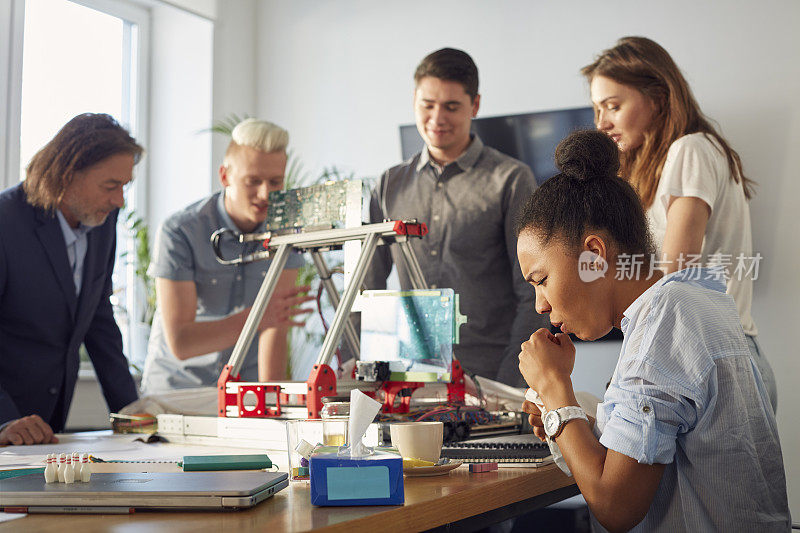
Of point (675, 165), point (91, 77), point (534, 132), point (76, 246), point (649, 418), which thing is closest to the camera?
point (649, 418)

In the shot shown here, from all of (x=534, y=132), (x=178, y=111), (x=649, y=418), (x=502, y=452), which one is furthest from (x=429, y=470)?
(x=178, y=111)

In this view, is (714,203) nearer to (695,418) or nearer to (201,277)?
(695,418)

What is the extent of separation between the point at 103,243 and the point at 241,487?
1.55m

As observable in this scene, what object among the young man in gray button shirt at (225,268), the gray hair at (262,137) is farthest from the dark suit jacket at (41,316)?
the gray hair at (262,137)

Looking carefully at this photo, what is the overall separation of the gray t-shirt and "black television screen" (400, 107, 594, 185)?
1.21 metres

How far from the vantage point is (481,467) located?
1134 mm

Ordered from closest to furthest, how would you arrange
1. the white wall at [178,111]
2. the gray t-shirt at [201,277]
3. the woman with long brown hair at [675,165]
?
the woman with long brown hair at [675,165]
the gray t-shirt at [201,277]
the white wall at [178,111]

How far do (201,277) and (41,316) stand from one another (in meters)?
0.44

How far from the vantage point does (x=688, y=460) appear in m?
0.99

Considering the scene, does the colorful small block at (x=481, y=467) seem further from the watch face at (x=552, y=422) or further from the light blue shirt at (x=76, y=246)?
the light blue shirt at (x=76, y=246)

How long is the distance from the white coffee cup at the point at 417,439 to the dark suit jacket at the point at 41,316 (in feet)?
4.07

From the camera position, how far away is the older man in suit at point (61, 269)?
6.64 feet

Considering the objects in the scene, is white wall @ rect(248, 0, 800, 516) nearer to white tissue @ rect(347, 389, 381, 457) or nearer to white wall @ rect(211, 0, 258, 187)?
white wall @ rect(211, 0, 258, 187)

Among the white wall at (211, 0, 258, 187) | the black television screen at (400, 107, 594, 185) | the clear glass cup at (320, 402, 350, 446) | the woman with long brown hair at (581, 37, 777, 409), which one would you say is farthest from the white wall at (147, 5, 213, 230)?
the clear glass cup at (320, 402, 350, 446)
